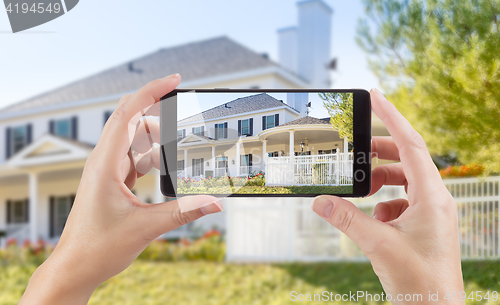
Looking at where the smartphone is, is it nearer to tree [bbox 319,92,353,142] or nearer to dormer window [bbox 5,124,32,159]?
tree [bbox 319,92,353,142]

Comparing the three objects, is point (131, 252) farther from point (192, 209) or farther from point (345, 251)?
point (345, 251)

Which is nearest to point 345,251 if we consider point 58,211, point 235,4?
point 235,4

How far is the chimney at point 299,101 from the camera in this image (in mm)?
860

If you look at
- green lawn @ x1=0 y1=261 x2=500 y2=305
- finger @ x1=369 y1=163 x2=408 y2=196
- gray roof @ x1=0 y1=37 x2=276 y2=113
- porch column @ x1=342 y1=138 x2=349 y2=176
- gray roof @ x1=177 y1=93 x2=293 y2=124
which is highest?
gray roof @ x1=0 y1=37 x2=276 y2=113

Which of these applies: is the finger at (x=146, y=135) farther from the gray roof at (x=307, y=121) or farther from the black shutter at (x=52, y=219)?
the black shutter at (x=52, y=219)

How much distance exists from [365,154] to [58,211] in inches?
246

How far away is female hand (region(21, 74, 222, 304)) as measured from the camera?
2.54 ft

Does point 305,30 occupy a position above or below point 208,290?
above

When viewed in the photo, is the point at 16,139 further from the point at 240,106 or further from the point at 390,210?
the point at 390,210

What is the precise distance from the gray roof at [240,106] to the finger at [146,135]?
14cm

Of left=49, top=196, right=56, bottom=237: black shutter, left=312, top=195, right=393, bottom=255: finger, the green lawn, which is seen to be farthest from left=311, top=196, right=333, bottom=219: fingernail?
left=49, top=196, right=56, bottom=237: black shutter

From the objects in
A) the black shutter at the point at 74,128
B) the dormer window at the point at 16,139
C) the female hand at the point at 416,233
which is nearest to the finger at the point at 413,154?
the female hand at the point at 416,233

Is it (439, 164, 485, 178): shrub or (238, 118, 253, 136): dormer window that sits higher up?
(238, 118, 253, 136): dormer window

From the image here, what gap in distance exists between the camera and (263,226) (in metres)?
3.66
